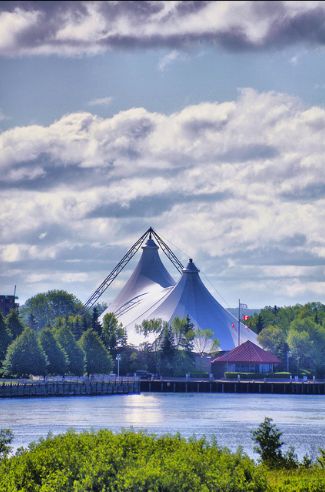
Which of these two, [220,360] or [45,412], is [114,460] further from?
[220,360]

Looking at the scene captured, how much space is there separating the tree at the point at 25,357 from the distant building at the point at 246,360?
4115 centimetres

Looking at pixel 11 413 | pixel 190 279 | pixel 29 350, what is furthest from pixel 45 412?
pixel 190 279

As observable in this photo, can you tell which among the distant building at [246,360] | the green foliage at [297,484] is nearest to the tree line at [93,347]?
the distant building at [246,360]

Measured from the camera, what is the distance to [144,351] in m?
178

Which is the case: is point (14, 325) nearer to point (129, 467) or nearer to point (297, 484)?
point (297, 484)

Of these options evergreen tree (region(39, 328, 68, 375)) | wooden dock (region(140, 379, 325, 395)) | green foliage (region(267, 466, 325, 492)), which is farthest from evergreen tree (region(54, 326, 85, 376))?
green foliage (region(267, 466, 325, 492))

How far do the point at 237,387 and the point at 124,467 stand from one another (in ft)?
455

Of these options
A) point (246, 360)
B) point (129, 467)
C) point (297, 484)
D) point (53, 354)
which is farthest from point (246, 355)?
point (129, 467)

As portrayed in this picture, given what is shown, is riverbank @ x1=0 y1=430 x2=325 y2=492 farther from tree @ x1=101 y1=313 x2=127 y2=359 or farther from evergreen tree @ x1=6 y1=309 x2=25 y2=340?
tree @ x1=101 y1=313 x2=127 y2=359

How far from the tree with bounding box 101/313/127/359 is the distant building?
14.0 meters

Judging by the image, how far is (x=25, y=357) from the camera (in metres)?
140

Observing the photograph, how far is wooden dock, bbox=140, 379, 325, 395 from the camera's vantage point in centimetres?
16335

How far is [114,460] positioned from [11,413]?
229 feet

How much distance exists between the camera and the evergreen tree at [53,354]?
146 metres
